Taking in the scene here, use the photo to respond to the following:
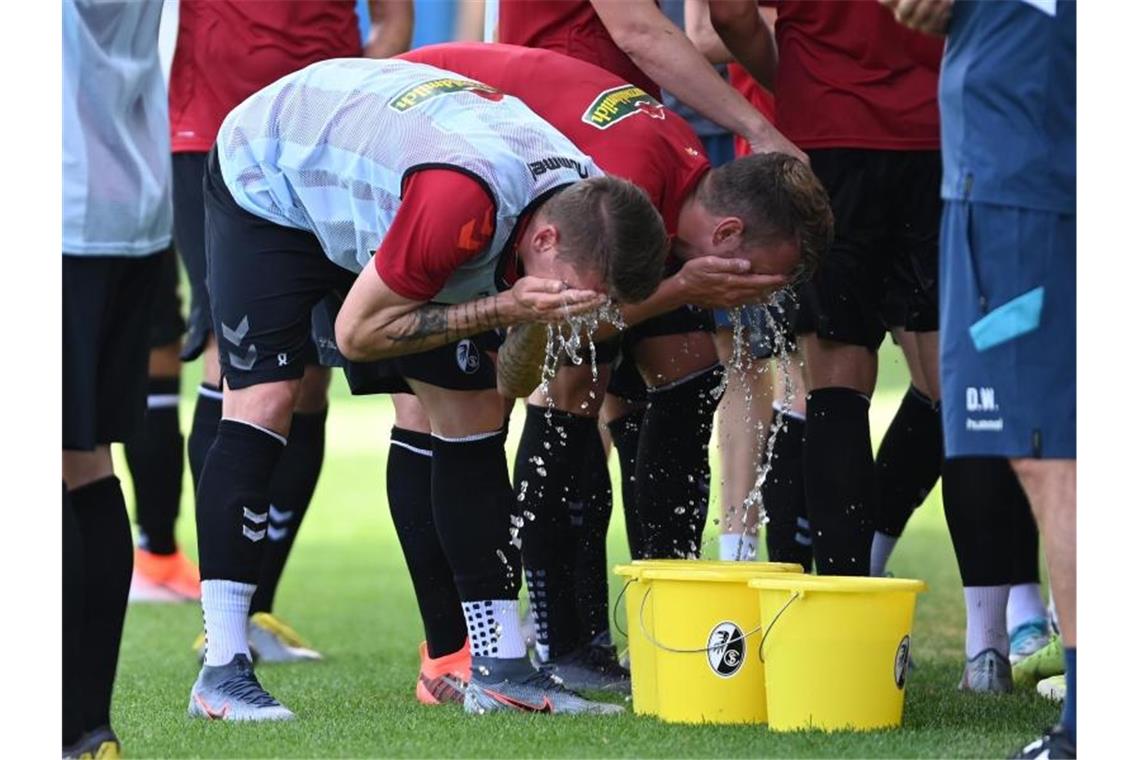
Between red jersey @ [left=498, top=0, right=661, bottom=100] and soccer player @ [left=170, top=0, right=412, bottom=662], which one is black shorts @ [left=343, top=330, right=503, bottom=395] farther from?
soccer player @ [left=170, top=0, right=412, bottom=662]

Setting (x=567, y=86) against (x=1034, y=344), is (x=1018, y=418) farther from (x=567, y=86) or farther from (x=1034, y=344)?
(x=567, y=86)

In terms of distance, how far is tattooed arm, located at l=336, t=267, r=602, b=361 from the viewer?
160 inches

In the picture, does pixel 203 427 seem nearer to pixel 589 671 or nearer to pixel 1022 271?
pixel 589 671

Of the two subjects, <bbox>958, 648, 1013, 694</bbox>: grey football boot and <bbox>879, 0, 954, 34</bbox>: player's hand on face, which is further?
<bbox>958, 648, 1013, 694</bbox>: grey football boot

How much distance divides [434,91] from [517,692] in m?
1.43

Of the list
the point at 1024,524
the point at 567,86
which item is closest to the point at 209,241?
the point at 567,86

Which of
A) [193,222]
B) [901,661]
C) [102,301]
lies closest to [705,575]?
[901,661]

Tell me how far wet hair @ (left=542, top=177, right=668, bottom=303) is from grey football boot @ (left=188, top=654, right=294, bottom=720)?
4.18 ft

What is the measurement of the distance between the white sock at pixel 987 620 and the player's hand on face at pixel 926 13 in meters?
1.87

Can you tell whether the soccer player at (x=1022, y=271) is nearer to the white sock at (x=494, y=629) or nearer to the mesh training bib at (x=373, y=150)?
the mesh training bib at (x=373, y=150)

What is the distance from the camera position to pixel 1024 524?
5465 mm

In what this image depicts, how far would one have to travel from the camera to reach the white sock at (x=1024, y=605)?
18.9 ft

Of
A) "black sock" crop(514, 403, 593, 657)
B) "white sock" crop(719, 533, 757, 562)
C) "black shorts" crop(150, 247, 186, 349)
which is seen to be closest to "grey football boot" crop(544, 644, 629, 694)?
"black sock" crop(514, 403, 593, 657)

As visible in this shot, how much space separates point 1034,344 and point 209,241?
215 centimetres
